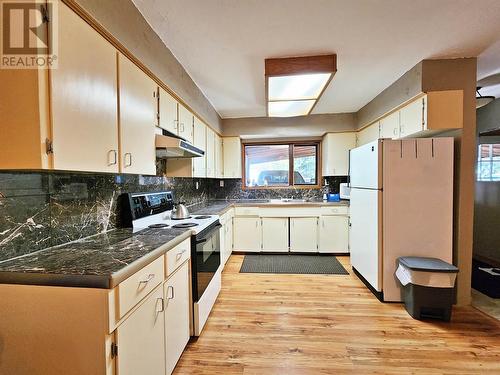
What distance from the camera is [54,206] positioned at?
1335 millimetres

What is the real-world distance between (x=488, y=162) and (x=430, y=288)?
2.98m

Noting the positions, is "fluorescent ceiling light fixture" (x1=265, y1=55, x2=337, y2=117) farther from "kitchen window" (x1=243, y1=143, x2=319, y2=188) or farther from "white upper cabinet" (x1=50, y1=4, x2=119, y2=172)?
"kitchen window" (x1=243, y1=143, x2=319, y2=188)

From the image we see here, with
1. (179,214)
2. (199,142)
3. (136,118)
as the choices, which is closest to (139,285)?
(136,118)

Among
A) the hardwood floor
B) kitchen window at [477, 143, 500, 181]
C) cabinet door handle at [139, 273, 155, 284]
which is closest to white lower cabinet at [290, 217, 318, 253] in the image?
the hardwood floor

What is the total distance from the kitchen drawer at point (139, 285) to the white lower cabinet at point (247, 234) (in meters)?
2.59

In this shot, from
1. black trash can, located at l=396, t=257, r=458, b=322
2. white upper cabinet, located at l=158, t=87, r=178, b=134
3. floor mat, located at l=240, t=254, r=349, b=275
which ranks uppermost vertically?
white upper cabinet, located at l=158, t=87, r=178, b=134

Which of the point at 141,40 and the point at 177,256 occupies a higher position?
the point at 141,40

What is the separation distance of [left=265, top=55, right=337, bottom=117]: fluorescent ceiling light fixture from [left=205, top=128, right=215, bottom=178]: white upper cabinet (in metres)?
1.08

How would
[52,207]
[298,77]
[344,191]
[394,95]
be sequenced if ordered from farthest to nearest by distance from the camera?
[344,191] < [394,95] < [298,77] < [52,207]

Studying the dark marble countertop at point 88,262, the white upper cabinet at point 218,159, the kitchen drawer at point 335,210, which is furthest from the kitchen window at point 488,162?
the dark marble countertop at point 88,262

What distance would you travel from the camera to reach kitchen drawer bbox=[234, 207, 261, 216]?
3.89 m

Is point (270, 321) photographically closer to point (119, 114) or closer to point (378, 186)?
point (378, 186)

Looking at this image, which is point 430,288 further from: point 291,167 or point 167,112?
point 291,167

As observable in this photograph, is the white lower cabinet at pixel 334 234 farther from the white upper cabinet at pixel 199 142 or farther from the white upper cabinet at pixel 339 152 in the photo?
the white upper cabinet at pixel 199 142
